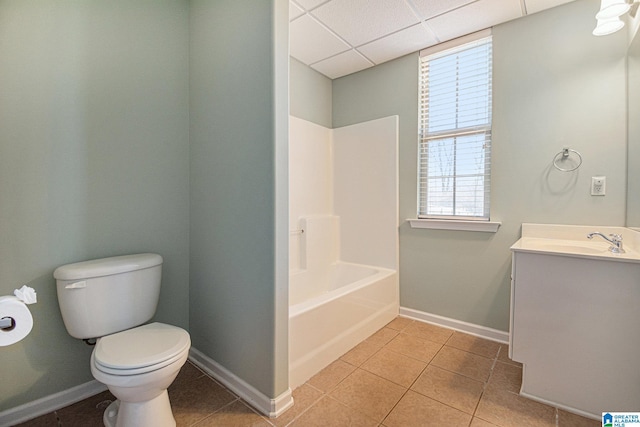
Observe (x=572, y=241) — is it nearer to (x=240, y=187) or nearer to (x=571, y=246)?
(x=571, y=246)

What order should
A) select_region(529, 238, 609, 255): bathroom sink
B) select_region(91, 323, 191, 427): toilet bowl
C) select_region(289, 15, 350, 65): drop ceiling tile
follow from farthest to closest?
select_region(289, 15, 350, 65): drop ceiling tile < select_region(529, 238, 609, 255): bathroom sink < select_region(91, 323, 191, 427): toilet bowl

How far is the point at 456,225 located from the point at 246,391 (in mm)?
1931

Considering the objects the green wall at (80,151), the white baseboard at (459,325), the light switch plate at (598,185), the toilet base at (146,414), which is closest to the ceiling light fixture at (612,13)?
the light switch plate at (598,185)

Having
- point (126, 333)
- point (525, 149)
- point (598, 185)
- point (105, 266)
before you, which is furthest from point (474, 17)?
point (126, 333)

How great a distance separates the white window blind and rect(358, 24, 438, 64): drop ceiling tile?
0.15m

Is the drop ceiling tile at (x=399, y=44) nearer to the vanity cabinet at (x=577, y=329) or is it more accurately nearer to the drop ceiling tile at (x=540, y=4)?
the drop ceiling tile at (x=540, y=4)

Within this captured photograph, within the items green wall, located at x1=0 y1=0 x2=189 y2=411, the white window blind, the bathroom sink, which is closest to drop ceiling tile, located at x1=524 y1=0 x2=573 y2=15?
the white window blind

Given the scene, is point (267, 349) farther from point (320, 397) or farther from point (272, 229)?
point (272, 229)

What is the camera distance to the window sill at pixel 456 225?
2.21 metres

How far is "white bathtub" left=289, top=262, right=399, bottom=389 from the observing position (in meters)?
1.70

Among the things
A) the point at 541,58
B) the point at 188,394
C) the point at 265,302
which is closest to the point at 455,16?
the point at 541,58

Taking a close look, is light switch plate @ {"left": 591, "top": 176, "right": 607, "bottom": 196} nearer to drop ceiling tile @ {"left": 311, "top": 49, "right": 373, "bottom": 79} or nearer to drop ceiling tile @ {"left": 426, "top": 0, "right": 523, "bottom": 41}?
drop ceiling tile @ {"left": 426, "top": 0, "right": 523, "bottom": 41}

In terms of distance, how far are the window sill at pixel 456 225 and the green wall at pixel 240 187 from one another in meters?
1.51

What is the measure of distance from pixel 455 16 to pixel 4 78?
2644 mm
